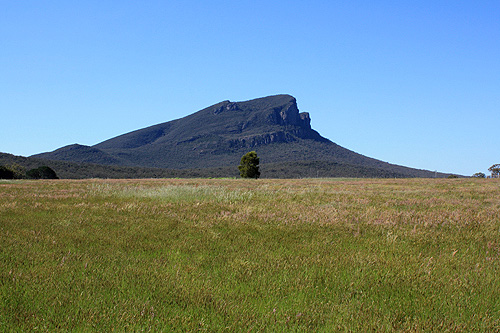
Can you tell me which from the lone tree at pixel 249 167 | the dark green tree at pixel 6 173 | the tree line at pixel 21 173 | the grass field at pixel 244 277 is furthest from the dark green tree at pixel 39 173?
the grass field at pixel 244 277

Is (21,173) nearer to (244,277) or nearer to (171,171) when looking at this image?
(171,171)

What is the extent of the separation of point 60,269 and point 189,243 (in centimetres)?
237

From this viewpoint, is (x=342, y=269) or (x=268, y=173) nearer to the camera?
(x=342, y=269)

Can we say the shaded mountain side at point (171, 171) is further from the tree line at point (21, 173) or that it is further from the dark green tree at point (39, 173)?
the dark green tree at point (39, 173)

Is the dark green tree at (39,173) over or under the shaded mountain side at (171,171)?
under

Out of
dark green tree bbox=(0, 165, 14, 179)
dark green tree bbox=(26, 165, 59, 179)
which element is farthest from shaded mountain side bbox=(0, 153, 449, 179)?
dark green tree bbox=(0, 165, 14, 179)

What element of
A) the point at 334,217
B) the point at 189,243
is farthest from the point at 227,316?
the point at 334,217

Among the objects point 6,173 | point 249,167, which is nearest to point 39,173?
point 6,173

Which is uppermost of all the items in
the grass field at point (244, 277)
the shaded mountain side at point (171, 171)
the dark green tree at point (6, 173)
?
the shaded mountain side at point (171, 171)

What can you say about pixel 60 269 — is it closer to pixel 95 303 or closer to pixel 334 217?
pixel 95 303

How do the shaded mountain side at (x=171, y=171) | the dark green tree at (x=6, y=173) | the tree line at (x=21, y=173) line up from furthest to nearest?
the shaded mountain side at (x=171, y=171), the tree line at (x=21, y=173), the dark green tree at (x=6, y=173)

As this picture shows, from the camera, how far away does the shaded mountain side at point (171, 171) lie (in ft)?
297

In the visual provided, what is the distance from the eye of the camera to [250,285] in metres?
4.64

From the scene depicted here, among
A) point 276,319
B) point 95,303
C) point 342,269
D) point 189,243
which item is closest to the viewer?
point 276,319
